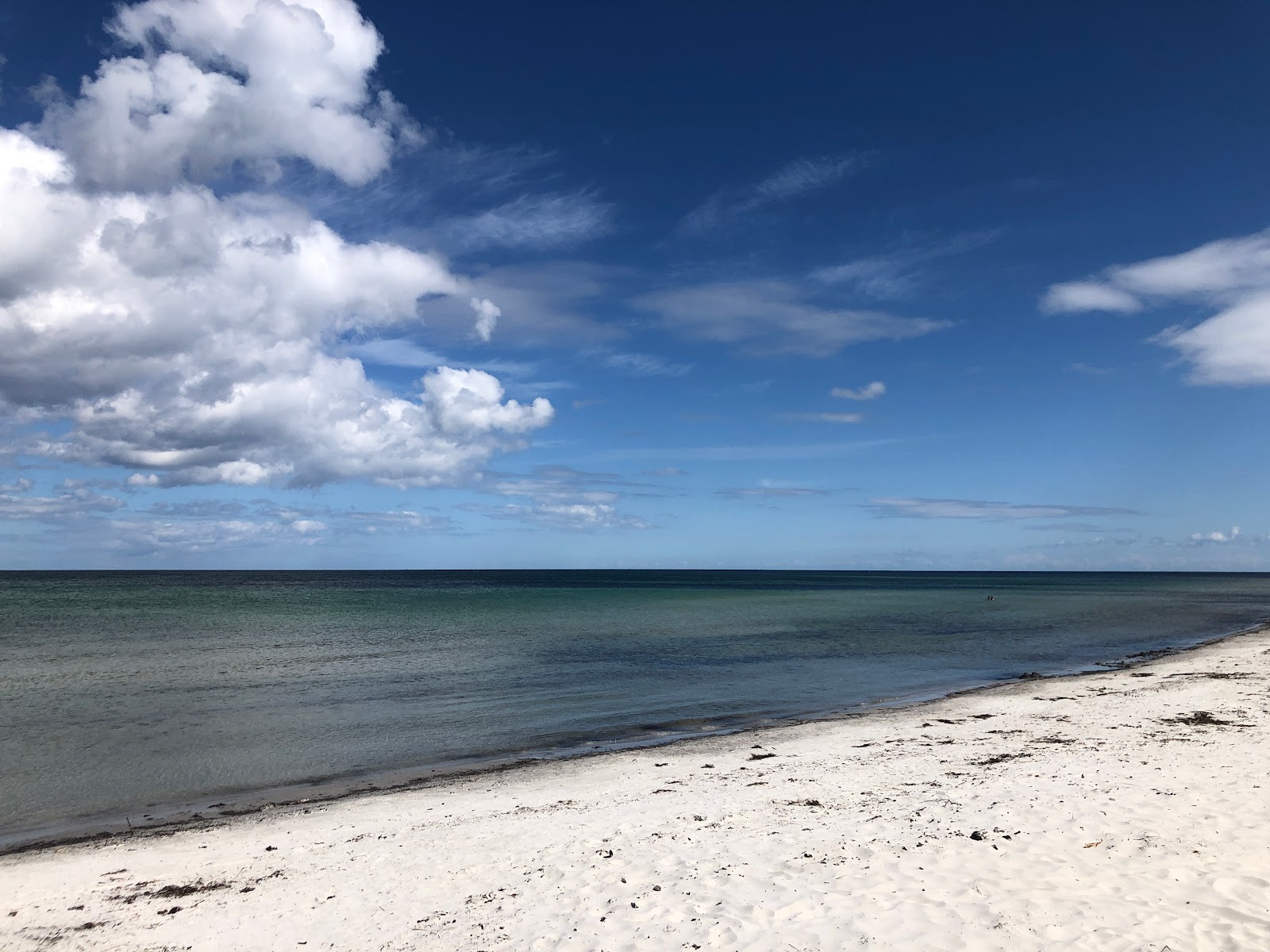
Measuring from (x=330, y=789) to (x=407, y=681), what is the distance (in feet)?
43.6

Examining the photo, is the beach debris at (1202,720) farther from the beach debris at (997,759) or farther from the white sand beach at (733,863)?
the beach debris at (997,759)

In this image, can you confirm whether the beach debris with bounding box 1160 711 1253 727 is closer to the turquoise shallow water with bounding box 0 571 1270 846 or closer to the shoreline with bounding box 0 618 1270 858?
the shoreline with bounding box 0 618 1270 858

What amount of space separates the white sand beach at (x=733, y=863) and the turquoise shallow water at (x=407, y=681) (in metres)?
3.90

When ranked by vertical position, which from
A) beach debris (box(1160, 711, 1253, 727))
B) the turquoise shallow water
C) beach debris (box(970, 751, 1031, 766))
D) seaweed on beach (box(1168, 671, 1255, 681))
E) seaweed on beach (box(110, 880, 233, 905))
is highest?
beach debris (box(1160, 711, 1253, 727))

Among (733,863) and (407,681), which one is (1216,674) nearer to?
(733,863)

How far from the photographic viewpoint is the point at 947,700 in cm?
2331

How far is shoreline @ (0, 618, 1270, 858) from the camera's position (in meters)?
12.6

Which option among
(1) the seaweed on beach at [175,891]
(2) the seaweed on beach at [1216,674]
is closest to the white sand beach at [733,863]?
(1) the seaweed on beach at [175,891]

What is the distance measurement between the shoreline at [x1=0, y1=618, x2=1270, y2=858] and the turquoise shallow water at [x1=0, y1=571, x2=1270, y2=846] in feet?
0.62

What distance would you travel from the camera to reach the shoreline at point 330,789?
12648mm

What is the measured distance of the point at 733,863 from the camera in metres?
9.45

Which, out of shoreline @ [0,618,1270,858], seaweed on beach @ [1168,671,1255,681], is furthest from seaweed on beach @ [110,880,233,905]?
seaweed on beach @ [1168,671,1255,681]

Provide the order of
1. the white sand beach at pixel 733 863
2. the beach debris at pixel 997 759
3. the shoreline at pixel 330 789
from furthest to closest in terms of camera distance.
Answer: the beach debris at pixel 997 759 < the shoreline at pixel 330 789 < the white sand beach at pixel 733 863

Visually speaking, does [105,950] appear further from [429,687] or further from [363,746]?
[429,687]
